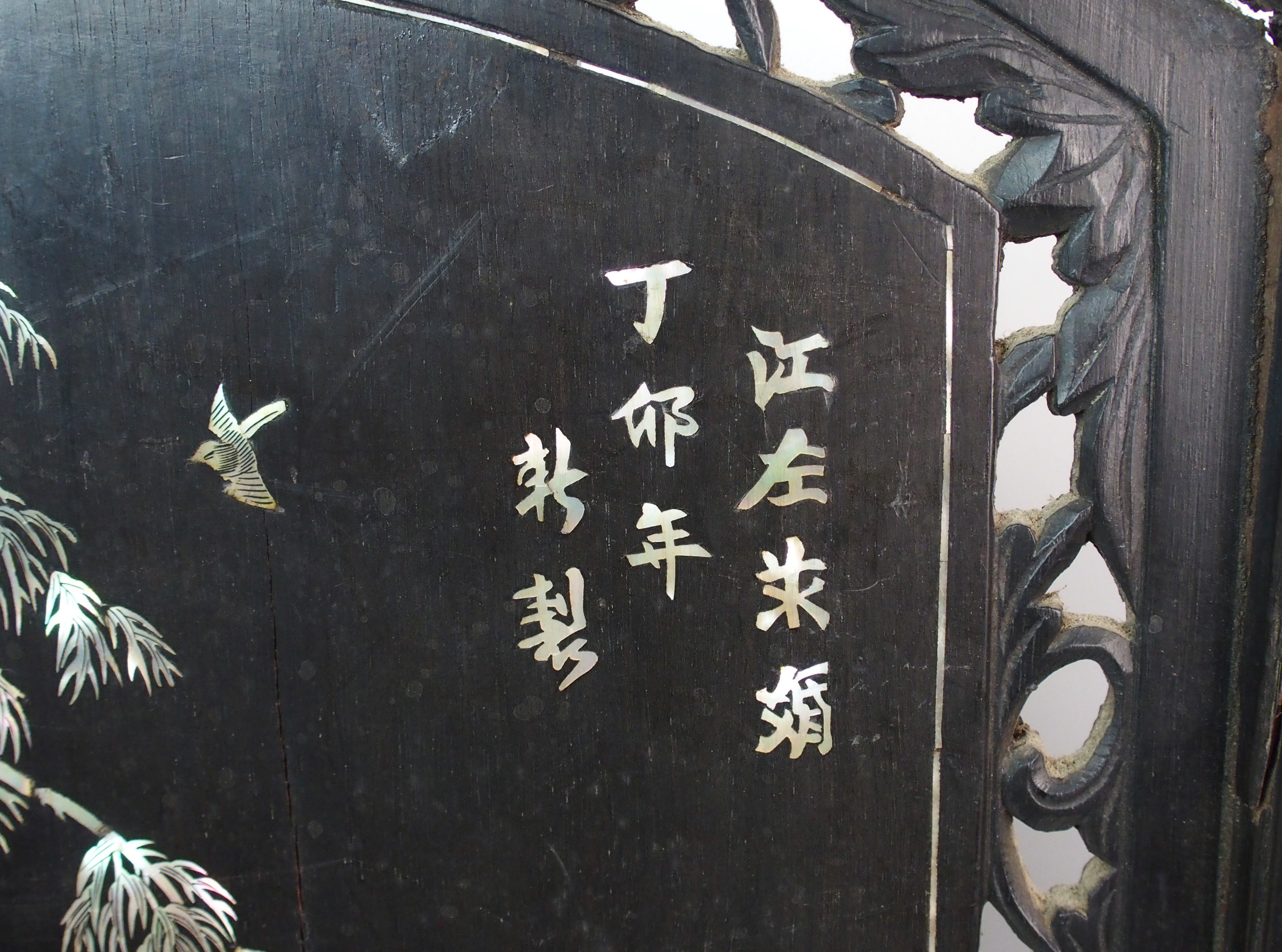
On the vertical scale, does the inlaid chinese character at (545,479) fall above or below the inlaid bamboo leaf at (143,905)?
above

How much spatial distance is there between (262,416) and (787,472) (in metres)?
0.37

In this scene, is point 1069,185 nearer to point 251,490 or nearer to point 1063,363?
point 1063,363

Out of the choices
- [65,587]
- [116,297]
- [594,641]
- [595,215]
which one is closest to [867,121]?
[595,215]

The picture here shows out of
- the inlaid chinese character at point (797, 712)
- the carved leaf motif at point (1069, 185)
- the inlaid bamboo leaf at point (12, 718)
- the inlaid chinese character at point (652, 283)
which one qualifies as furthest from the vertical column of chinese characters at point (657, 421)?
the inlaid bamboo leaf at point (12, 718)

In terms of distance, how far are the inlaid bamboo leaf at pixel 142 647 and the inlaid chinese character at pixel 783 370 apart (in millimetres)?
459

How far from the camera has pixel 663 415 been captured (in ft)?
2.11

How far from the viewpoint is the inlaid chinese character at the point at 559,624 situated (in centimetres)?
65

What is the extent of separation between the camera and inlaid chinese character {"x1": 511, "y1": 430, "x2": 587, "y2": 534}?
644 mm

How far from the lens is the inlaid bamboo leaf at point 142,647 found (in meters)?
0.65

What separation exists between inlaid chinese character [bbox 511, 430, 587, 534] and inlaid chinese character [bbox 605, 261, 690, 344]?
9 cm

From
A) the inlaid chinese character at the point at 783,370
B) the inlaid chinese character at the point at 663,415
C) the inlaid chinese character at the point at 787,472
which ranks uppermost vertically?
the inlaid chinese character at the point at 783,370

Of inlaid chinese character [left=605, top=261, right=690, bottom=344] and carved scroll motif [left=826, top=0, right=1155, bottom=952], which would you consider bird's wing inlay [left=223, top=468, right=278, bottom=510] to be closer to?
inlaid chinese character [left=605, top=261, right=690, bottom=344]

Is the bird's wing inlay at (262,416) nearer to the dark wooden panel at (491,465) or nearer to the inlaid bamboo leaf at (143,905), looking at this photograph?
the dark wooden panel at (491,465)

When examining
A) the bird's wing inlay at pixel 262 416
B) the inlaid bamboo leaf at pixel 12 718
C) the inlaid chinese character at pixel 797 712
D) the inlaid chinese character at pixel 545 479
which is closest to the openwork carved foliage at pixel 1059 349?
the inlaid chinese character at pixel 797 712
